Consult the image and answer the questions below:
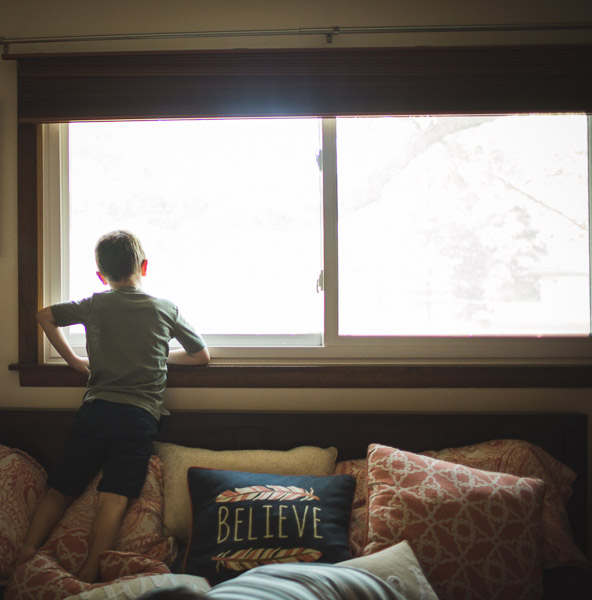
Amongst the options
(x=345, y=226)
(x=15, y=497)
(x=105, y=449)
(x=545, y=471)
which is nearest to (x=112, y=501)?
(x=105, y=449)

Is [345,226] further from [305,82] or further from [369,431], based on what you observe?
[369,431]

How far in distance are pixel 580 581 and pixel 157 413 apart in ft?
4.82

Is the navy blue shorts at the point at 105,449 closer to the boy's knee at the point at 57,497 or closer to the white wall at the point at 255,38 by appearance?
the boy's knee at the point at 57,497

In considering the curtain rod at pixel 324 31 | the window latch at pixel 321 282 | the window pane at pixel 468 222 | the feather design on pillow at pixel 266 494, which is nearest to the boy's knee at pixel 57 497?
the feather design on pillow at pixel 266 494

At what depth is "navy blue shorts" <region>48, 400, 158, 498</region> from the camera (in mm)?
1587

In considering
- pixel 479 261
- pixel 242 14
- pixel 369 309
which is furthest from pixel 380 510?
pixel 242 14

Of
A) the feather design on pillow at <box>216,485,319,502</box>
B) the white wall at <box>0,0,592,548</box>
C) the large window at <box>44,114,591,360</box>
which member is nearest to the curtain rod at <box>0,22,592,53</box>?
the white wall at <box>0,0,592,548</box>

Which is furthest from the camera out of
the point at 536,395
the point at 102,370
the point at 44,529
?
the point at 536,395

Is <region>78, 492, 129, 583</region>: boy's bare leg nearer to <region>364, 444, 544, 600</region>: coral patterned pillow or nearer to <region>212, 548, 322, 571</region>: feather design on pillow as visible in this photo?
<region>212, 548, 322, 571</region>: feather design on pillow

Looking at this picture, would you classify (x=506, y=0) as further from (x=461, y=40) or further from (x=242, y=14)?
(x=242, y=14)

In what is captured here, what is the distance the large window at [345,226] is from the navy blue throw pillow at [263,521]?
0.56 meters

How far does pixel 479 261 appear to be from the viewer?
1.88 metres

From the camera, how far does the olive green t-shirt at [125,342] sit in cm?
166

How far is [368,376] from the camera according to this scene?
1.87 meters
